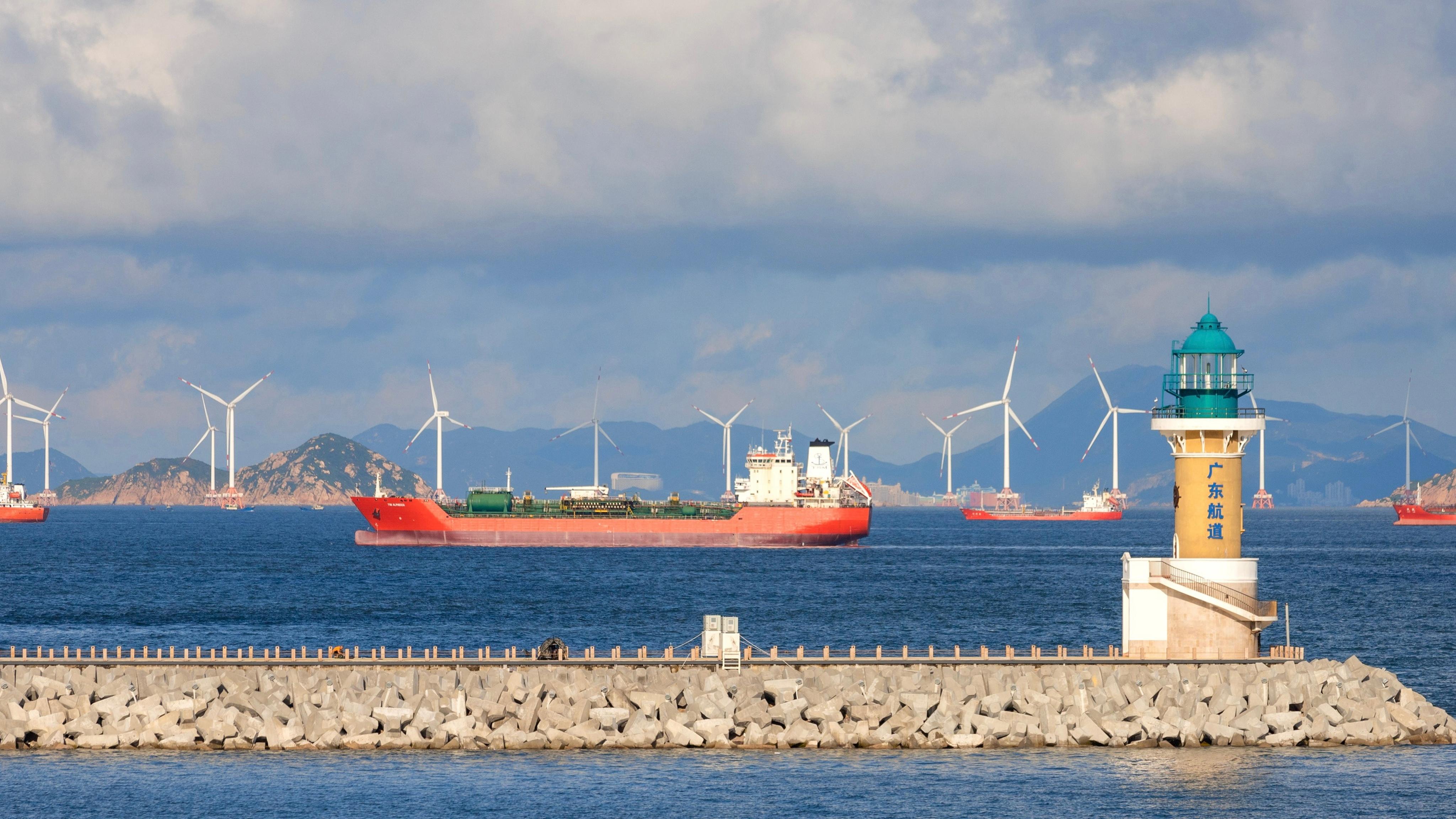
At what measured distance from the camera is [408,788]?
124ft

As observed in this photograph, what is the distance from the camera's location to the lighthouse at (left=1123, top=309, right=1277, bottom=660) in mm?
44469

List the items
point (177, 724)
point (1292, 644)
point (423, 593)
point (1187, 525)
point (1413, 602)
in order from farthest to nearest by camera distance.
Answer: point (423, 593) → point (1413, 602) → point (1292, 644) → point (1187, 525) → point (177, 724)

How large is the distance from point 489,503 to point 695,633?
3581 inches

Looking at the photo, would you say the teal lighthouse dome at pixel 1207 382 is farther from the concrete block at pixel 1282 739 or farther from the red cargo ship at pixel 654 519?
the red cargo ship at pixel 654 519

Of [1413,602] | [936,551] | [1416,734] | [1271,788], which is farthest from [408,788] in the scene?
[936,551]

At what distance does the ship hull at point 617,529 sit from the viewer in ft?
506

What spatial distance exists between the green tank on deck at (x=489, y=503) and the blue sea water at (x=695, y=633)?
426 cm

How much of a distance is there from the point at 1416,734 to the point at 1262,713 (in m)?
4.06

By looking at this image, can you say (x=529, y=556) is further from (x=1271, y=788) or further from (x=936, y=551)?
(x=1271, y=788)

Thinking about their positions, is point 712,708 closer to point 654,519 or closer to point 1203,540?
point 1203,540

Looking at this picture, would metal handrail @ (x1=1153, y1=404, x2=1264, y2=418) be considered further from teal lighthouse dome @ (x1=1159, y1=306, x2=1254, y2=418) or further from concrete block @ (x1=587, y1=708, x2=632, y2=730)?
concrete block @ (x1=587, y1=708, x2=632, y2=730)

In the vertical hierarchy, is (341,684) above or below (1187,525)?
below

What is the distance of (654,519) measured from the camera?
158 m

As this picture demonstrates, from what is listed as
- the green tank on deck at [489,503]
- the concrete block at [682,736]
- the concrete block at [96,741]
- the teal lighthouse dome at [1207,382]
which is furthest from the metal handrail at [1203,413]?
the green tank on deck at [489,503]
